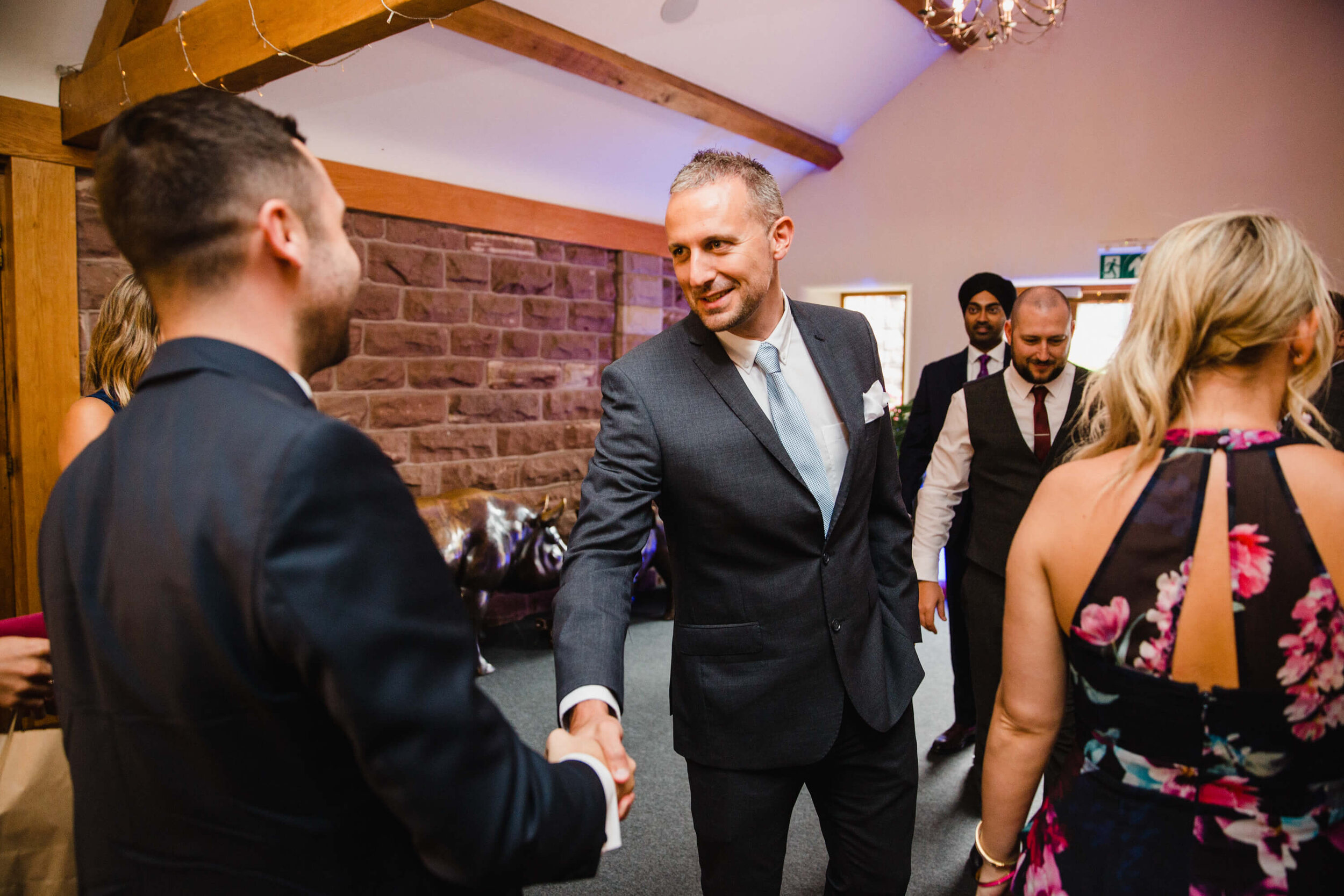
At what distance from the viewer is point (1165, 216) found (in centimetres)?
479

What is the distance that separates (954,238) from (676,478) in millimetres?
4768

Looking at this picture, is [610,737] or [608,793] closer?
[608,793]

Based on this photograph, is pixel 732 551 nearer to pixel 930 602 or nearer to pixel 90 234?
pixel 930 602

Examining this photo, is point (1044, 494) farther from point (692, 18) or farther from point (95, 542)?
point (692, 18)

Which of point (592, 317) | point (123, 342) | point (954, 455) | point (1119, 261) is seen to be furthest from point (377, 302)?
point (1119, 261)

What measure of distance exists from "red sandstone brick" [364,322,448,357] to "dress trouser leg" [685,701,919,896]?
3.00 meters

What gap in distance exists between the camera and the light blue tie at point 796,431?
5.07ft

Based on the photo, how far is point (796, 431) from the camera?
1.56 metres

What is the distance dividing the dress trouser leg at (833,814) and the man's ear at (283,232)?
117cm

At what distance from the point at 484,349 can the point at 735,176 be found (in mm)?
3073

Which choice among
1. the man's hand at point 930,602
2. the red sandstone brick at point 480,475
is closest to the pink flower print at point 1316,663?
the man's hand at point 930,602

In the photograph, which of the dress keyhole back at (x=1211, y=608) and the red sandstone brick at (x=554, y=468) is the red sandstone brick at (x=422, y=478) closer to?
the red sandstone brick at (x=554, y=468)

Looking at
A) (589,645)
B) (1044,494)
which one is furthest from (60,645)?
(1044,494)

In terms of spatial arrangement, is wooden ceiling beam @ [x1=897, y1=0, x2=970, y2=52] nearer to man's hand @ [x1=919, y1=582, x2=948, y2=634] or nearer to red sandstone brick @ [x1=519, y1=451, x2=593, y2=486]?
red sandstone brick @ [x1=519, y1=451, x2=593, y2=486]
